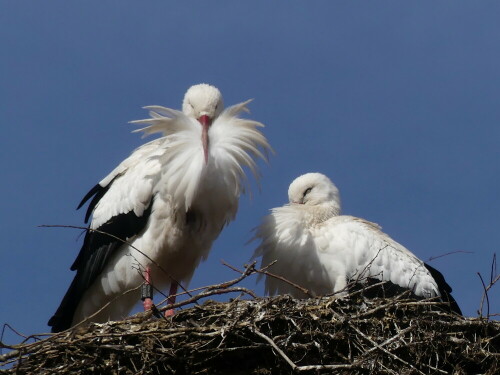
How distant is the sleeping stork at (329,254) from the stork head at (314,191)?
46mm

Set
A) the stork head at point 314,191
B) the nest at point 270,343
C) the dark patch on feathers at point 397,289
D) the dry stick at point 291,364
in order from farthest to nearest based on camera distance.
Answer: the stork head at point 314,191 < the dark patch on feathers at point 397,289 < the nest at point 270,343 < the dry stick at point 291,364

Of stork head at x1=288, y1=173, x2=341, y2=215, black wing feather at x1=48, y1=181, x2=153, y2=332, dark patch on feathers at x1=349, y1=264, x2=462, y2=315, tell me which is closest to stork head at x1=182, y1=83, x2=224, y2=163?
black wing feather at x1=48, y1=181, x2=153, y2=332

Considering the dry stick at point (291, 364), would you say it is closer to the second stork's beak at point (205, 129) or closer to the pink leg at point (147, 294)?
the pink leg at point (147, 294)

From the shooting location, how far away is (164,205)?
25.5 ft

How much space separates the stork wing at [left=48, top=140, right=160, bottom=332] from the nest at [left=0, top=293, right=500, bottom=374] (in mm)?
1197

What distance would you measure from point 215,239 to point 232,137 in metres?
0.65

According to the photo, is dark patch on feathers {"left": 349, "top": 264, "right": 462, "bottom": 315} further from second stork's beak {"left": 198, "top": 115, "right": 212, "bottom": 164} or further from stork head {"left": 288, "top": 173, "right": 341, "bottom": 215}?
second stork's beak {"left": 198, "top": 115, "right": 212, "bottom": 164}

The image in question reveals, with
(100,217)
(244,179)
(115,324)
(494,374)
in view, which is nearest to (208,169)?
(244,179)

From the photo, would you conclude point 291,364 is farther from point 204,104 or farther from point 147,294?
point 204,104

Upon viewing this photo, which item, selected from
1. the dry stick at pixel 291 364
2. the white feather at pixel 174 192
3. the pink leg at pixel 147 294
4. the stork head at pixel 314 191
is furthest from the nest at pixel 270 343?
the stork head at pixel 314 191

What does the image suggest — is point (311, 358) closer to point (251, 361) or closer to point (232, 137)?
point (251, 361)

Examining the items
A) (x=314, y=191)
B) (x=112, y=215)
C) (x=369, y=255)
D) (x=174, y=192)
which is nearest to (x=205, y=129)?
(x=174, y=192)

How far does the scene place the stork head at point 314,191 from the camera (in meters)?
8.71

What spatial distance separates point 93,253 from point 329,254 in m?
1.51
